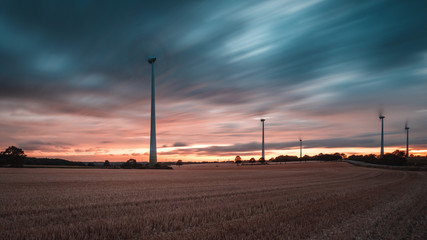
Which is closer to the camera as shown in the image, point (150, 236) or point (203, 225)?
point (150, 236)

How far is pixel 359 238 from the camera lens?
729 centimetres

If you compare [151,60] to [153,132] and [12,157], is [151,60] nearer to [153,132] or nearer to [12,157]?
[153,132]

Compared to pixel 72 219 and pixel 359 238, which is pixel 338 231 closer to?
pixel 359 238

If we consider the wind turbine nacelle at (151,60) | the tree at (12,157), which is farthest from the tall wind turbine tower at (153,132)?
the tree at (12,157)

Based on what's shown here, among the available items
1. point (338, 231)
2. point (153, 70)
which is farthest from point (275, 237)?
point (153, 70)

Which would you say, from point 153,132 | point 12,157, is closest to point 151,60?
point 153,132

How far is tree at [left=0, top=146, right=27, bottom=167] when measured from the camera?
264 feet

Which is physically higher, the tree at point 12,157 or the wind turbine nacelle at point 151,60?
the wind turbine nacelle at point 151,60

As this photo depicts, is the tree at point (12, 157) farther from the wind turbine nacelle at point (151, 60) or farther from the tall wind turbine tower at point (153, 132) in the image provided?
the wind turbine nacelle at point (151, 60)

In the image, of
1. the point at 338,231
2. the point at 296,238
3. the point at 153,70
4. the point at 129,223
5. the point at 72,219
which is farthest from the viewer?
the point at 153,70

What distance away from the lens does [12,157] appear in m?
80.9

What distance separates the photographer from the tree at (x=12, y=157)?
8044 cm

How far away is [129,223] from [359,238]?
6.95 meters

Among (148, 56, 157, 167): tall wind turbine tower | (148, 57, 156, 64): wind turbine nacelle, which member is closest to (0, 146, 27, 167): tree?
(148, 56, 157, 167): tall wind turbine tower
